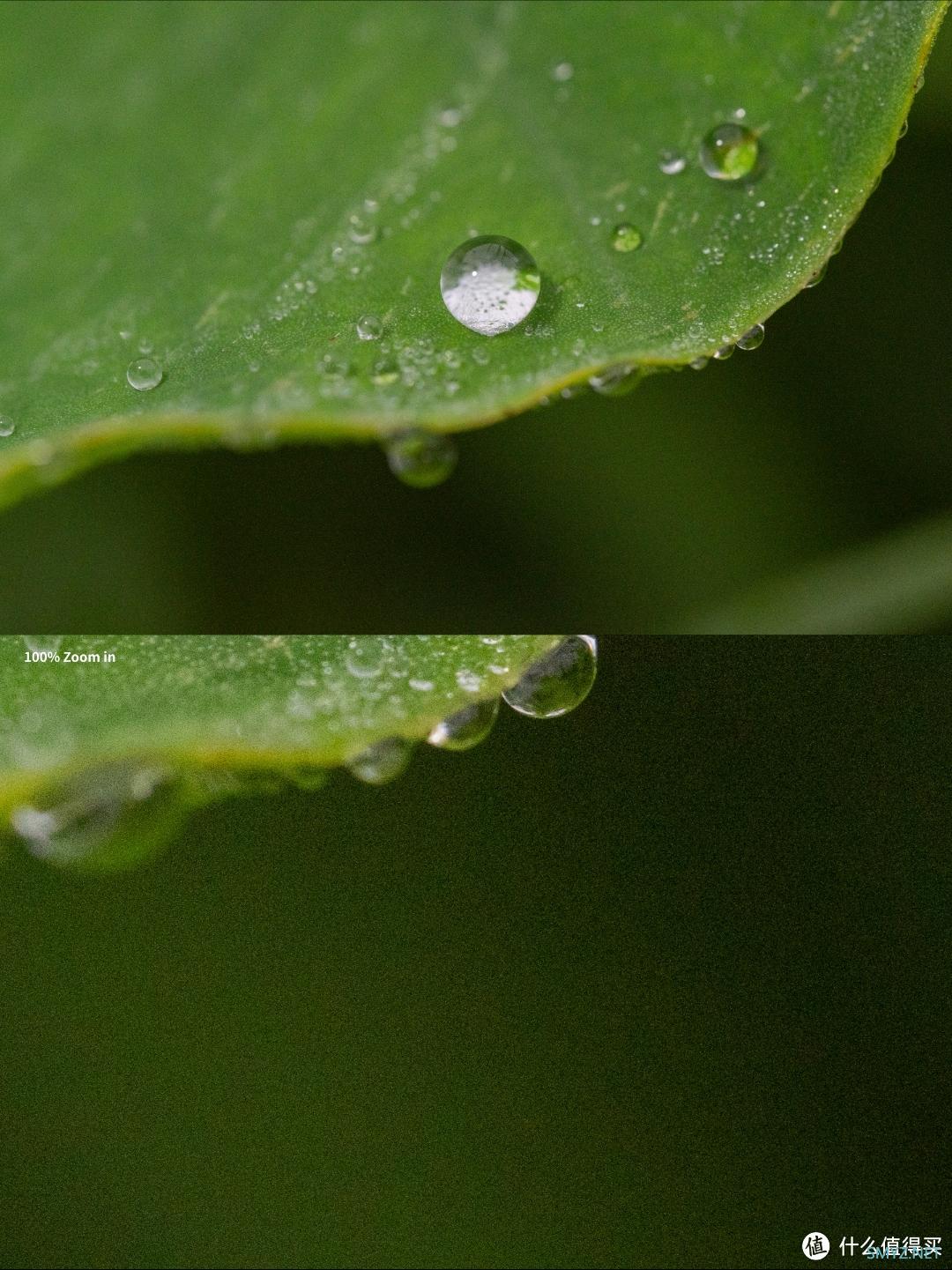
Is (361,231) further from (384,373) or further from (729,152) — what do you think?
(729,152)

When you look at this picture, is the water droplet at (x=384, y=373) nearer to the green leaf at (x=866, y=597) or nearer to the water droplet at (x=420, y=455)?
the water droplet at (x=420, y=455)

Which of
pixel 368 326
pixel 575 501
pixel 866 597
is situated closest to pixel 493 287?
pixel 368 326

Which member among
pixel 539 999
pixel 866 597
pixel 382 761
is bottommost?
pixel 539 999

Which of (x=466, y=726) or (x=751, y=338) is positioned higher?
(x=751, y=338)

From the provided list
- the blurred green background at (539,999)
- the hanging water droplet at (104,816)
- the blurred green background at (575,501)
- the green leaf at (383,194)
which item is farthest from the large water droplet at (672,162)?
the hanging water droplet at (104,816)

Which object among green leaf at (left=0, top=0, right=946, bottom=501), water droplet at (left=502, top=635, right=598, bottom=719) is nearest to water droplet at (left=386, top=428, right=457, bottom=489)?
green leaf at (left=0, top=0, right=946, bottom=501)

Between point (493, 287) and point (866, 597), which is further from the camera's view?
point (866, 597)
